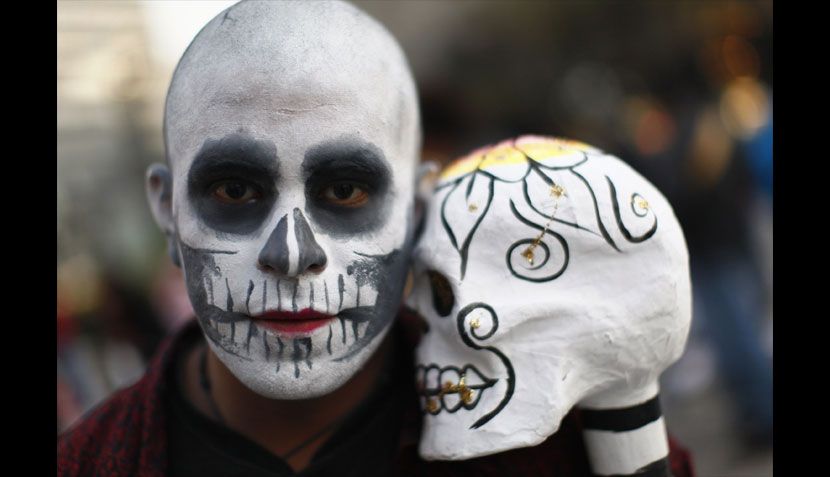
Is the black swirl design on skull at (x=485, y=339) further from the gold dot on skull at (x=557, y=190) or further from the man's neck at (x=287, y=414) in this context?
the man's neck at (x=287, y=414)

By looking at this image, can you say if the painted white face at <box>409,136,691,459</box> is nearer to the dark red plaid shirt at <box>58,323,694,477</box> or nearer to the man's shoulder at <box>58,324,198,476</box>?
the dark red plaid shirt at <box>58,323,694,477</box>

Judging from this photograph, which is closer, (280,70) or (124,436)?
(280,70)

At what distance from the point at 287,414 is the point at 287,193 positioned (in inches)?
22.6

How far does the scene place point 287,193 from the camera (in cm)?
152

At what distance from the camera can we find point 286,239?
1.45m

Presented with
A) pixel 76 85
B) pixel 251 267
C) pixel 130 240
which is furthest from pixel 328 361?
pixel 76 85

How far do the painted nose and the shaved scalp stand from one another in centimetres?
21

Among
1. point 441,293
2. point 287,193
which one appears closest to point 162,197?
point 287,193

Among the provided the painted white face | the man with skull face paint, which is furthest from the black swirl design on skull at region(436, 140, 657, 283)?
the man with skull face paint

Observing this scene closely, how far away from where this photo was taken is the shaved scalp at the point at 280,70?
4.93 feet

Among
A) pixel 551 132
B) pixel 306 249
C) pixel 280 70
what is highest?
pixel 280 70

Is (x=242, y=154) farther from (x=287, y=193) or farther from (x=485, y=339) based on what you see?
(x=485, y=339)

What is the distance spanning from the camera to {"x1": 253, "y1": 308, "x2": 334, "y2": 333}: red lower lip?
1.49 metres

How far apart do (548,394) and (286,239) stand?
23.5 inches
